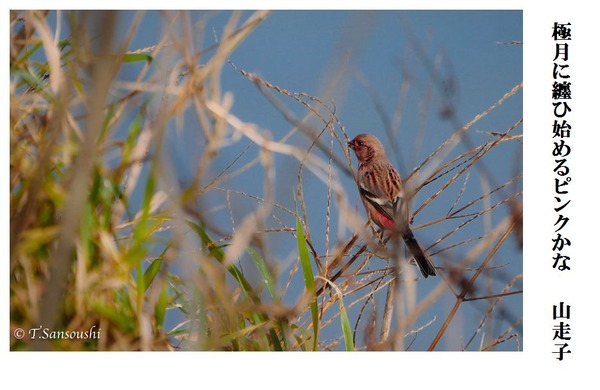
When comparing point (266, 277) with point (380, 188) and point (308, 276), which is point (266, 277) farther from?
point (380, 188)

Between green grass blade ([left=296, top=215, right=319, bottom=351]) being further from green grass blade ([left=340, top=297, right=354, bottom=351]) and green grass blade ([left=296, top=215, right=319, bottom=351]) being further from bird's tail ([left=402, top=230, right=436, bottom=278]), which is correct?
bird's tail ([left=402, top=230, right=436, bottom=278])

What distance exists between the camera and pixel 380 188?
2.14 m

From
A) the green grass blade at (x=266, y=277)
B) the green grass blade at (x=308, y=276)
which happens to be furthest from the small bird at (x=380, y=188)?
the green grass blade at (x=266, y=277)

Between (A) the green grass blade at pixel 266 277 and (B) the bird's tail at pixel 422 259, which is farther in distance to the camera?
(B) the bird's tail at pixel 422 259

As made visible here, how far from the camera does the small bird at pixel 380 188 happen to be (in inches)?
80.7

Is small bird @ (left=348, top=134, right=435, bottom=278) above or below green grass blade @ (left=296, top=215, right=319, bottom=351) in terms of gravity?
above

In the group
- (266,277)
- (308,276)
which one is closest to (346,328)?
(308,276)

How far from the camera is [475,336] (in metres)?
1.98

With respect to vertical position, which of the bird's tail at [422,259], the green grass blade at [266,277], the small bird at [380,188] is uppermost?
the small bird at [380,188]

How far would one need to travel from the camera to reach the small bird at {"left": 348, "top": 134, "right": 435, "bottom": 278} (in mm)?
2049

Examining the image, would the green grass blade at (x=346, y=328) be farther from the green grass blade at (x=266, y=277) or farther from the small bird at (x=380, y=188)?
the small bird at (x=380, y=188)

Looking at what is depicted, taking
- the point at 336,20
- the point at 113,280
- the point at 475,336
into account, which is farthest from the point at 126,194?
the point at 475,336

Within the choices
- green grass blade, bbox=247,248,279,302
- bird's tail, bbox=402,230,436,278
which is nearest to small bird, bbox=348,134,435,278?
bird's tail, bbox=402,230,436,278

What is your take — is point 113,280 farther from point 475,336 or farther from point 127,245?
point 475,336
